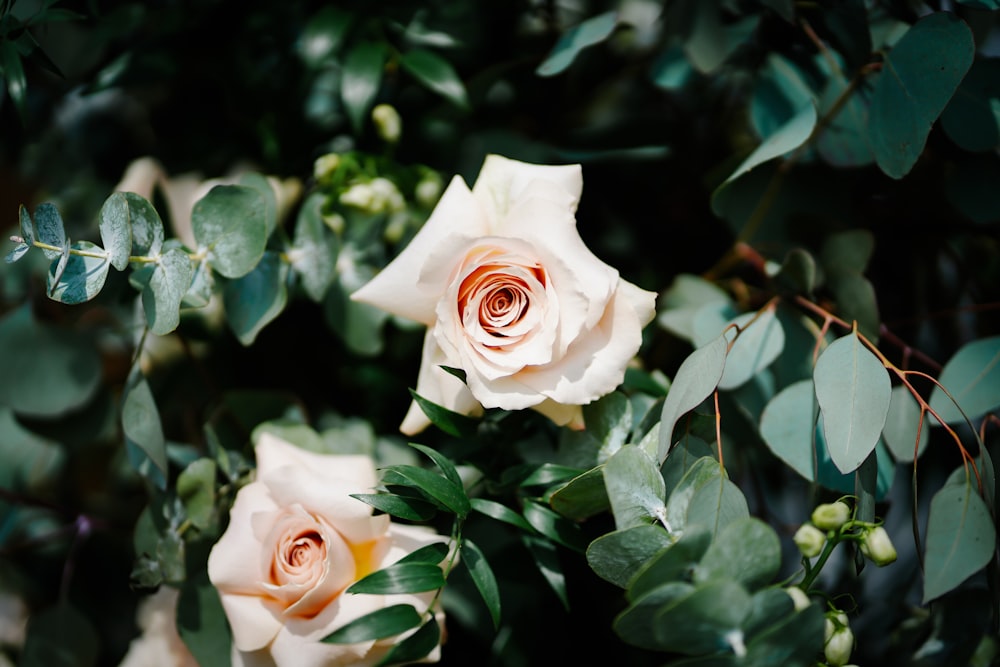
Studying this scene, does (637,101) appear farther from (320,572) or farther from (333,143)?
(320,572)

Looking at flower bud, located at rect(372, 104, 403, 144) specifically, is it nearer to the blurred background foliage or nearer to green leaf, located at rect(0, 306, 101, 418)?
the blurred background foliage

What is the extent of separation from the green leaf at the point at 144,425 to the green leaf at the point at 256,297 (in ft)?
0.24

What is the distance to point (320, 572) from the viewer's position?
45cm

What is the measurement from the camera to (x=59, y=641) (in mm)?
587

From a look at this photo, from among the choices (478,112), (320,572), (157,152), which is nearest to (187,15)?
(157,152)

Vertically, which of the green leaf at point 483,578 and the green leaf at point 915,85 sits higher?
the green leaf at point 915,85

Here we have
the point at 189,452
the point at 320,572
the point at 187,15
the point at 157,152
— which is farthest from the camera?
the point at 157,152

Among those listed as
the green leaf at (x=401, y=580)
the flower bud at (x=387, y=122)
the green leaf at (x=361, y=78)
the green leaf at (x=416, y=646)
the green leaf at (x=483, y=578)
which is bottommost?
the green leaf at (x=416, y=646)

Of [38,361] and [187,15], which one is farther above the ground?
[187,15]

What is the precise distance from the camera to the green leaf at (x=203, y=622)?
512 millimetres

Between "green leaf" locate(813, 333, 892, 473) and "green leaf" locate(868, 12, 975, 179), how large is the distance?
0.45ft

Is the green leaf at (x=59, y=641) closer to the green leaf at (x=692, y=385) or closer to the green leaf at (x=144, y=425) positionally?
the green leaf at (x=144, y=425)

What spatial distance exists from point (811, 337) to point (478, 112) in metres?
0.38

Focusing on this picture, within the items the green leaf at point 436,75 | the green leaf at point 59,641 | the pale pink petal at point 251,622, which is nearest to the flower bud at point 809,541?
the pale pink petal at point 251,622
